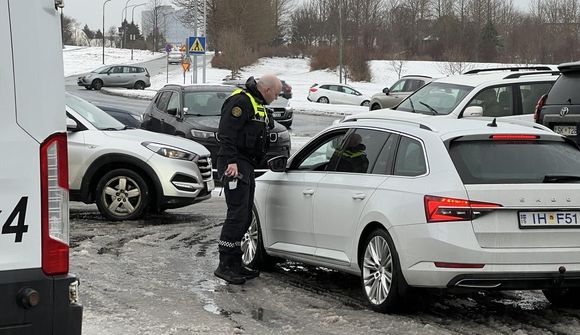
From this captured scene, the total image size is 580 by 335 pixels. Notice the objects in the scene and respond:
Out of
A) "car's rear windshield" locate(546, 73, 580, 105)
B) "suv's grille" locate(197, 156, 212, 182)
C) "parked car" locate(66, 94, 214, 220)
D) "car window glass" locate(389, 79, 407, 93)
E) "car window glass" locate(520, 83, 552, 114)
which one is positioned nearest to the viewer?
"car's rear windshield" locate(546, 73, 580, 105)

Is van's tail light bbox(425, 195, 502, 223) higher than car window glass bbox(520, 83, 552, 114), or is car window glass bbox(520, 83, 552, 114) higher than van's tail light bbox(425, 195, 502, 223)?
car window glass bbox(520, 83, 552, 114)

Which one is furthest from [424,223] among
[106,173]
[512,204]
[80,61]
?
[80,61]

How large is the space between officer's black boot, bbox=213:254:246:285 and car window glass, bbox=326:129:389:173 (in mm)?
1182

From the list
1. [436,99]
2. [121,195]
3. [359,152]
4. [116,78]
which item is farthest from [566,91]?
[116,78]

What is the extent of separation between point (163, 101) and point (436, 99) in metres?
5.28

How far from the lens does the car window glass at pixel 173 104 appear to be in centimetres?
1526

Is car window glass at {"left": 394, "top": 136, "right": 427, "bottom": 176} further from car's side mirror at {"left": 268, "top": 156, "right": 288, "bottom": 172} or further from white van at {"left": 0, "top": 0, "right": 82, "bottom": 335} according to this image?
white van at {"left": 0, "top": 0, "right": 82, "bottom": 335}

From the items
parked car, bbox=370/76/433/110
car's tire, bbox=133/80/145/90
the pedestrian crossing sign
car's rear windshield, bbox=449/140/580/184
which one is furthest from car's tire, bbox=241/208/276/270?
car's tire, bbox=133/80/145/90

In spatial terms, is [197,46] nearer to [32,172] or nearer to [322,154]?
[322,154]

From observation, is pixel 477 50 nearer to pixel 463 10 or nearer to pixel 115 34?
pixel 463 10

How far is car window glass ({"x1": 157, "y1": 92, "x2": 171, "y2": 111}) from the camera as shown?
15.7 meters

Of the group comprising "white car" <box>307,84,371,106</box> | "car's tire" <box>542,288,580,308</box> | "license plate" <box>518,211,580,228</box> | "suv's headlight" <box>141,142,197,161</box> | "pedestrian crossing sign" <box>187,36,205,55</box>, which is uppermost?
"pedestrian crossing sign" <box>187,36,205,55</box>

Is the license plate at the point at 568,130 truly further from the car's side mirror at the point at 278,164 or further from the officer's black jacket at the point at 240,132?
the officer's black jacket at the point at 240,132

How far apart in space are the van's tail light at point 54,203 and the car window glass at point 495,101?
9729 millimetres
